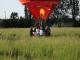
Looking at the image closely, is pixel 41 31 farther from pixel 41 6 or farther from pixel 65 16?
pixel 65 16

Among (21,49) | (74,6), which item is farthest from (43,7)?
(74,6)

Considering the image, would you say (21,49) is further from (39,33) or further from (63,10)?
(63,10)

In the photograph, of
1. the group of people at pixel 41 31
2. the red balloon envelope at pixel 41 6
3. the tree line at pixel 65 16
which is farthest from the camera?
the tree line at pixel 65 16

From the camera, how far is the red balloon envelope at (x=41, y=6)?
65.0 feet

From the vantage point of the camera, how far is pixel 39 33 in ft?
59.5

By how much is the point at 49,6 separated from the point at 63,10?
4276cm

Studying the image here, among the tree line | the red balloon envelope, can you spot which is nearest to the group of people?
the red balloon envelope

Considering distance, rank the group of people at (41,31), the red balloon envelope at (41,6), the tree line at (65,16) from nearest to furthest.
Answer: the group of people at (41,31)
the red balloon envelope at (41,6)
the tree line at (65,16)

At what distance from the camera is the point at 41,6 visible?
2023 centimetres

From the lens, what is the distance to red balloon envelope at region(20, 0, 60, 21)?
19.8 m

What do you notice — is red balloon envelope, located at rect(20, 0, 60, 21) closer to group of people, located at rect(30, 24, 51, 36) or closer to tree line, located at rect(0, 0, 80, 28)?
group of people, located at rect(30, 24, 51, 36)

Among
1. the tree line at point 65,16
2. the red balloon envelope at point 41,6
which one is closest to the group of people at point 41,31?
the red balloon envelope at point 41,6

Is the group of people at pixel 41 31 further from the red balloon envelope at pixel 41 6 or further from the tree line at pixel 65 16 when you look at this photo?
the tree line at pixel 65 16

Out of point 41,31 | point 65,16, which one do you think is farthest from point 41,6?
point 65,16
